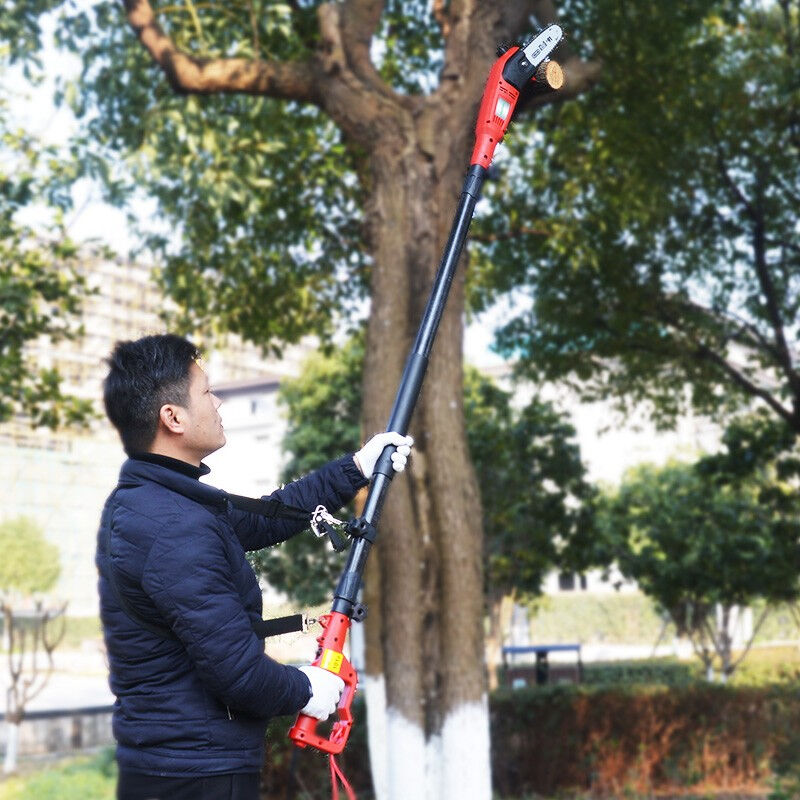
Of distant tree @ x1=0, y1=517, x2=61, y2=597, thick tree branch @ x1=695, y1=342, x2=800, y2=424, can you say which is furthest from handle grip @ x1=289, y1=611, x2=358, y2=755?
distant tree @ x1=0, y1=517, x2=61, y2=597

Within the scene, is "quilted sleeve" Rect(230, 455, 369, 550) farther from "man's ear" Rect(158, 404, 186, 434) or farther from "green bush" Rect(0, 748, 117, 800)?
"green bush" Rect(0, 748, 117, 800)

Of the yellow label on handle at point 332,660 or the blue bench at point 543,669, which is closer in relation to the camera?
the yellow label on handle at point 332,660

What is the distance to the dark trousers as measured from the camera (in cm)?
262

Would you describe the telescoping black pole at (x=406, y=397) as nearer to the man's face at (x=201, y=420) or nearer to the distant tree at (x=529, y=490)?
the man's face at (x=201, y=420)

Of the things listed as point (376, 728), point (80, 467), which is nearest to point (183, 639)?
point (376, 728)

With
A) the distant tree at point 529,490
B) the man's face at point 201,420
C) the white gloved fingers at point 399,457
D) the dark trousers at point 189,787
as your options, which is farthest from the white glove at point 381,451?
the distant tree at point 529,490

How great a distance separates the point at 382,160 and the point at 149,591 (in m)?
6.96

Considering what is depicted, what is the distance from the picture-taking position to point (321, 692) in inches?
104

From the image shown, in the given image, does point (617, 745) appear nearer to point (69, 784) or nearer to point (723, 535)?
point (69, 784)

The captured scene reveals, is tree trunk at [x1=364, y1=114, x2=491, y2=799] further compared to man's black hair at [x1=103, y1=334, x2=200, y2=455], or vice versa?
tree trunk at [x1=364, y1=114, x2=491, y2=799]

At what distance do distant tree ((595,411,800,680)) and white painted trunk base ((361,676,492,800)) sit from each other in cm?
876

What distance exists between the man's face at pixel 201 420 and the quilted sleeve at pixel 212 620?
0.88ft

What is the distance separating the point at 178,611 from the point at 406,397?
753mm

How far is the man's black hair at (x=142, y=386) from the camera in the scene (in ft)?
9.04
